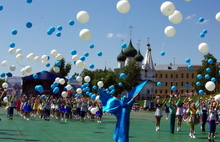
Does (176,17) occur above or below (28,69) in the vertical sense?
above

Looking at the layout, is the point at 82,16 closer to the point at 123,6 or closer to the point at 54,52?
the point at 123,6

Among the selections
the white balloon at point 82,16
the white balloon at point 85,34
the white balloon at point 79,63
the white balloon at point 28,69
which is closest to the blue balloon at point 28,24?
the white balloon at point 85,34

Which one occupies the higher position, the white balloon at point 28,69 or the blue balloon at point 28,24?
the blue balloon at point 28,24

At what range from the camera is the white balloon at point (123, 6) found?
12.9 meters

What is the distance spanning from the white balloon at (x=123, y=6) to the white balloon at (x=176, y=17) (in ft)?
6.11

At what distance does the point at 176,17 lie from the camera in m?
13.2

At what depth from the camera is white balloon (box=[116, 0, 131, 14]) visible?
12867mm

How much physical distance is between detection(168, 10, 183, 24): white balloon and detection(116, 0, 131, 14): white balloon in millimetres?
1862

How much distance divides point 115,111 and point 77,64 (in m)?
10.4

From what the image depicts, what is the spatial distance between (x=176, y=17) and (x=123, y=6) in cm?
229

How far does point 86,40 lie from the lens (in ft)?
50.2

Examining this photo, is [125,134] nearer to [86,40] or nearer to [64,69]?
[86,40]

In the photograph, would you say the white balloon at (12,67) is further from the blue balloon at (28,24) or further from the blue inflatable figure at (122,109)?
the blue inflatable figure at (122,109)

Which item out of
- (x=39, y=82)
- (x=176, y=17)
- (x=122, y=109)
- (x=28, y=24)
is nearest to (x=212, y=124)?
(x=176, y=17)
